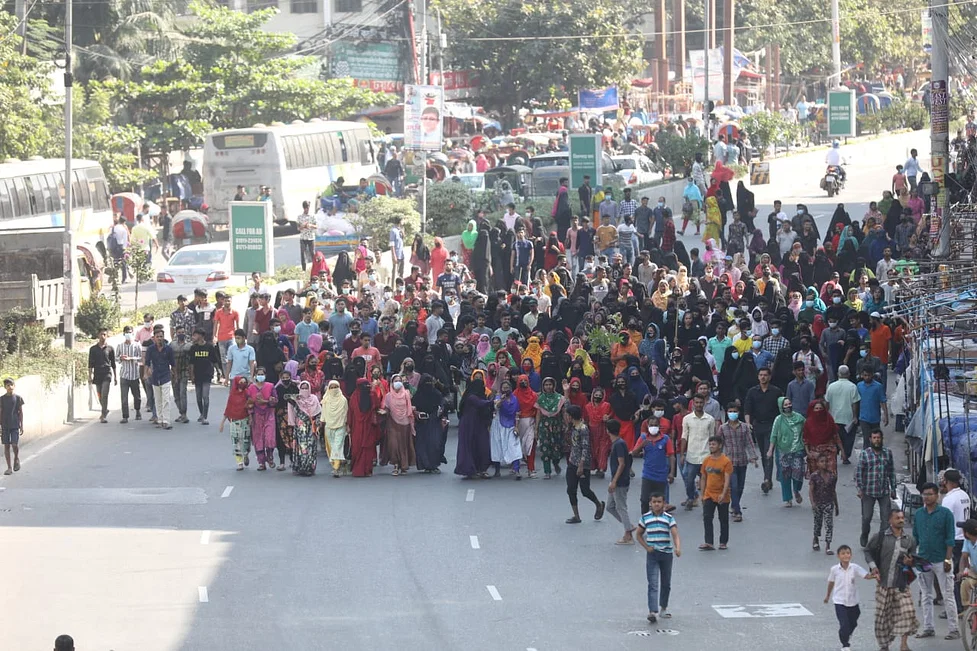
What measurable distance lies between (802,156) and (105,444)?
3358 cm

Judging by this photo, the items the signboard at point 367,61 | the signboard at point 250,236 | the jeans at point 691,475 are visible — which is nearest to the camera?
the jeans at point 691,475

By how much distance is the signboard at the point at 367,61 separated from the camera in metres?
68.6

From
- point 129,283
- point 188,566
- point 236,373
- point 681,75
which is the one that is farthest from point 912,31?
point 188,566

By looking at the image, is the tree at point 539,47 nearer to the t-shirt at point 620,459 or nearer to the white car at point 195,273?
the white car at point 195,273

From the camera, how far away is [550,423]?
18.9 metres

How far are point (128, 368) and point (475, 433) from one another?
6.04 meters

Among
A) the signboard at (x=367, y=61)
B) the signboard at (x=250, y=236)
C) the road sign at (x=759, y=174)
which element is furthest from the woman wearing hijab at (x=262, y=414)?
the signboard at (x=367, y=61)

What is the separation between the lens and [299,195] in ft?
149

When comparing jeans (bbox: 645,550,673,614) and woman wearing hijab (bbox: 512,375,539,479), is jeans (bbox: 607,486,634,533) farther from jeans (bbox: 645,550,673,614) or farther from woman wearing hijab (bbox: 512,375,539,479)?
woman wearing hijab (bbox: 512,375,539,479)

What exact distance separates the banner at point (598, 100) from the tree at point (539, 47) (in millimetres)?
2859

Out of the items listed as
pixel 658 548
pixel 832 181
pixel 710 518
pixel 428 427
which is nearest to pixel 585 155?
pixel 832 181

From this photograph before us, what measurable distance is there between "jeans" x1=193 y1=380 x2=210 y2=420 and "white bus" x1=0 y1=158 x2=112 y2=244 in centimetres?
1428

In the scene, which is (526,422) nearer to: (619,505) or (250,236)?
(619,505)

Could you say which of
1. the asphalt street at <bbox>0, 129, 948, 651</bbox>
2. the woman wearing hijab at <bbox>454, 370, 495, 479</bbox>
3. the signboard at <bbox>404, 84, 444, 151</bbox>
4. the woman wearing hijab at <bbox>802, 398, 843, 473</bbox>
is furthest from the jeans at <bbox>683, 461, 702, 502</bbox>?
the signboard at <bbox>404, 84, 444, 151</bbox>
